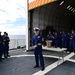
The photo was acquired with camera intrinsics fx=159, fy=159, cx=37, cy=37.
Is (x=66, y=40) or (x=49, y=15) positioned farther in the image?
(x=49, y=15)

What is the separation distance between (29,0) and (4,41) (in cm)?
513

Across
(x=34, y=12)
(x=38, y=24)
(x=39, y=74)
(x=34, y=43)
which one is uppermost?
(x=34, y=12)

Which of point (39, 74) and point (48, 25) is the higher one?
point (48, 25)

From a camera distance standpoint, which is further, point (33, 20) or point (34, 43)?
point (33, 20)

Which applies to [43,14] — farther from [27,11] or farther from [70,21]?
[70,21]

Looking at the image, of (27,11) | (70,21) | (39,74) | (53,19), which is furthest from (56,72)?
(70,21)

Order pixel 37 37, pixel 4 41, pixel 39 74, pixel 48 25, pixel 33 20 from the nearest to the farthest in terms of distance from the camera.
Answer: pixel 39 74 → pixel 37 37 → pixel 4 41 → pixel 33 20 → pixel 48 25

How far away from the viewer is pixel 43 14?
15.6 meters

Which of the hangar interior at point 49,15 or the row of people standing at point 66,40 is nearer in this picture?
the row of people standing at point 66,40

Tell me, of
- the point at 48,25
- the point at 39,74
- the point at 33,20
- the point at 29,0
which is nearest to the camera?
the point at 39,74

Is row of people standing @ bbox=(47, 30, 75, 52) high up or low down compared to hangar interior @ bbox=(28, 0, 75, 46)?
down

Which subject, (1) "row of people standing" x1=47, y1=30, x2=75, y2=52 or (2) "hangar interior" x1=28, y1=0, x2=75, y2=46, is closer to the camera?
(1) "row of people standing" x1=47, y1=30, x2=75, y2=52

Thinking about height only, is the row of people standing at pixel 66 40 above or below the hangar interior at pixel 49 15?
below

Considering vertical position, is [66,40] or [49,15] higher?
[49,15]
